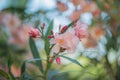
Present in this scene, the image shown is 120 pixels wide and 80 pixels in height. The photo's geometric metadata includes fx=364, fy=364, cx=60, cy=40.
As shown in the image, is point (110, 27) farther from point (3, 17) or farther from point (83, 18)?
point (3, 17)

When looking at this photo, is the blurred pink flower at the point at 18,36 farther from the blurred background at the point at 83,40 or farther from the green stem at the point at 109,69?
the green stem at the point at 109,69

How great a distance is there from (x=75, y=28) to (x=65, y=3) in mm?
820

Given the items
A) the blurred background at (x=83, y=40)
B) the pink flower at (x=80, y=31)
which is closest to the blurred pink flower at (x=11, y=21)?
the blurred background at (x=83, y=40)

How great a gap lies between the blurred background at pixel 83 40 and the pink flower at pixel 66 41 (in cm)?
45

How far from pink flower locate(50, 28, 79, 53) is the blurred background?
1.48 feet

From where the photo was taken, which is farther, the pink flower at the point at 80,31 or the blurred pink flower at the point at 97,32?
the blurred pink flower at the point at 97,32

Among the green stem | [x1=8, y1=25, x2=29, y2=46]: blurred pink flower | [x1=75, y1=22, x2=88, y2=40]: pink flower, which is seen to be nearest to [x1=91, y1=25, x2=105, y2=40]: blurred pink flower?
the green stem

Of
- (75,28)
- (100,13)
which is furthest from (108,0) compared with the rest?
(75,28)

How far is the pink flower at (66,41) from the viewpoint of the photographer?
84 centimetres

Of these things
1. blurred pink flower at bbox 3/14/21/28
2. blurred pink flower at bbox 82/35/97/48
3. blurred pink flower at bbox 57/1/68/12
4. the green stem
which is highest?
blurred pink flower at bbox 57/1/68/12

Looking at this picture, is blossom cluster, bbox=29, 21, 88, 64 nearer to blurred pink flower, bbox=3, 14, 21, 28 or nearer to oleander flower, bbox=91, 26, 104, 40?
oleander flower, bbox=91, 26, 104, 40

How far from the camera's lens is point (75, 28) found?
0.86 m

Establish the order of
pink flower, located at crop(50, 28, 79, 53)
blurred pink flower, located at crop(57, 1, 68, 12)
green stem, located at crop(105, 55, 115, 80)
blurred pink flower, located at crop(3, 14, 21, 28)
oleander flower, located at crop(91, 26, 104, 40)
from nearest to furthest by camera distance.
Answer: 1. pink flower, located at crop(50, 28, 79, 53)
2. green stem, located at crop(105, 55, 115, 80)
3. blurred pink flower, located at crop(57, 1, 68, 12)
4. oleander flower, located at crop(91, 26, 104, 40)
5. blurred pink flower, located at crop(3, 14, 21, 28)

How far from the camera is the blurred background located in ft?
4.86
